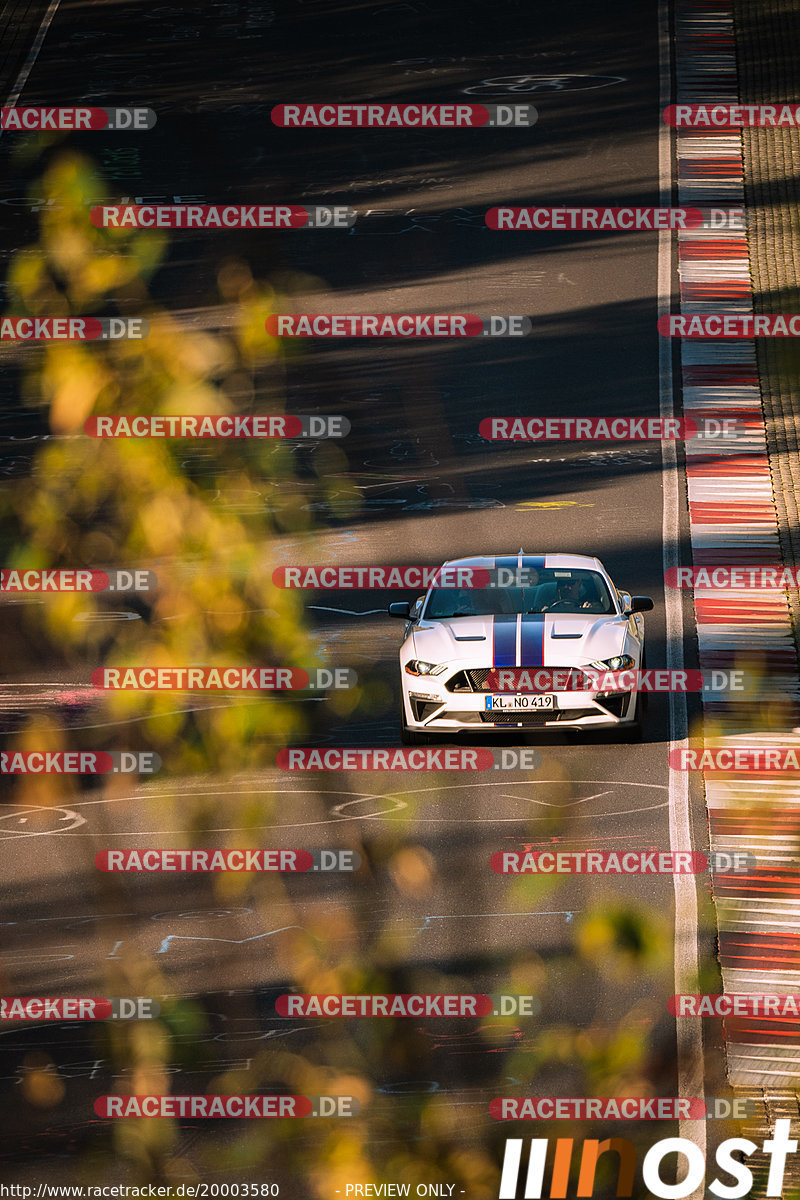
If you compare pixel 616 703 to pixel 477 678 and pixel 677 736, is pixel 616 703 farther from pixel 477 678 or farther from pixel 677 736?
pixel 677 736

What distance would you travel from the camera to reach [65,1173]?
301 inches

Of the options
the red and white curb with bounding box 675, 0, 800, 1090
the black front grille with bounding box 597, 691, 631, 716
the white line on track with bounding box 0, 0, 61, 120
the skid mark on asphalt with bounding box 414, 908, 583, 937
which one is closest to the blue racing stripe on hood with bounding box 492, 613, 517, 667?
the black front grille with bounding box 597, 691, 631, 716

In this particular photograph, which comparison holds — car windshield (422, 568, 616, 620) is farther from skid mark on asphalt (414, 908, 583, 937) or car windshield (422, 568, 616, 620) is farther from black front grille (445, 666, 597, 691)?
skid mark on asphalt (414, 908, 583, 937)

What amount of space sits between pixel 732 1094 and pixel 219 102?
28167mm

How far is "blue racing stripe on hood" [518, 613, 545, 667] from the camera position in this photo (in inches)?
495

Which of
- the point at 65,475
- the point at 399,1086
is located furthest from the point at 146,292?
the point at 399,1086

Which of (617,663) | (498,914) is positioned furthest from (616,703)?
(498,914)

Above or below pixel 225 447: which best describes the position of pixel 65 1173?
below

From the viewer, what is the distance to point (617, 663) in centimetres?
1280

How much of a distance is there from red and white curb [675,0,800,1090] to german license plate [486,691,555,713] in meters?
1.39

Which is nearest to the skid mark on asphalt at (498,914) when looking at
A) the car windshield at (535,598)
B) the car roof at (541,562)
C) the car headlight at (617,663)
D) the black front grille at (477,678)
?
the black front grille at (477,678)

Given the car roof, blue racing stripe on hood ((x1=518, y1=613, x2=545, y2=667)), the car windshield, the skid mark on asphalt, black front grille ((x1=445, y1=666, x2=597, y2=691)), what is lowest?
the skid mark on asphalt

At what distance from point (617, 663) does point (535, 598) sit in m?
1.18

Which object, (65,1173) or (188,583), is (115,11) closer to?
(188,583)
